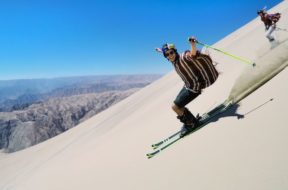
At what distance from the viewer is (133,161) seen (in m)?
5.29

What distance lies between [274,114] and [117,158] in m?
3.33

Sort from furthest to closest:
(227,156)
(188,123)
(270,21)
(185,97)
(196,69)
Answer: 1. (270,21)
2. (185,97)
3. (196,69)
4. (188,123)
5. (227,156)

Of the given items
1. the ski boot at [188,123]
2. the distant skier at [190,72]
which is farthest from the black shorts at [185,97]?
the ski boot at [188,123]

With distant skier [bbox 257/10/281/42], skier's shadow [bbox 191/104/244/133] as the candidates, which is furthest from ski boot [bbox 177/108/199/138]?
distant skier [bbox 257/10/281/42]

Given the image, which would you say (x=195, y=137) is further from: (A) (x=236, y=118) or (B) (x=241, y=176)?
(B) (x=241, y=176)

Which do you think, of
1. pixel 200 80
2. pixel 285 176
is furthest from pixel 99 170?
pixel 285 176

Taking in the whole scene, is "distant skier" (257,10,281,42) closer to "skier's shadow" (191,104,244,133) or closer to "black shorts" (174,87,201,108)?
"black shorts" (174,87,201,108)

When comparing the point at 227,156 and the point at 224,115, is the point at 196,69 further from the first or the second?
the point at 227,156

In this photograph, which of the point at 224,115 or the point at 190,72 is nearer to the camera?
the point at 224,115

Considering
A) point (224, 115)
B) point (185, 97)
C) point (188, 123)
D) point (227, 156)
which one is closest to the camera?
point (227, 156)

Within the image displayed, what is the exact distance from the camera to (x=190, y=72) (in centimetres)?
570

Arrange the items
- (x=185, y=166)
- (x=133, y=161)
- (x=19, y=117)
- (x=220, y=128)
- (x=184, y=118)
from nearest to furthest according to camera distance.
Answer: (x=185, y=166), (x=220, y=128), (x=133, y=161), (x=184, y=118), (x=19, y=117)

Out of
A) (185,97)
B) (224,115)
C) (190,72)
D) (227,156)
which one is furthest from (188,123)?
(227,156)

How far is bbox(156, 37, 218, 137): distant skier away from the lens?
18.3 feet
